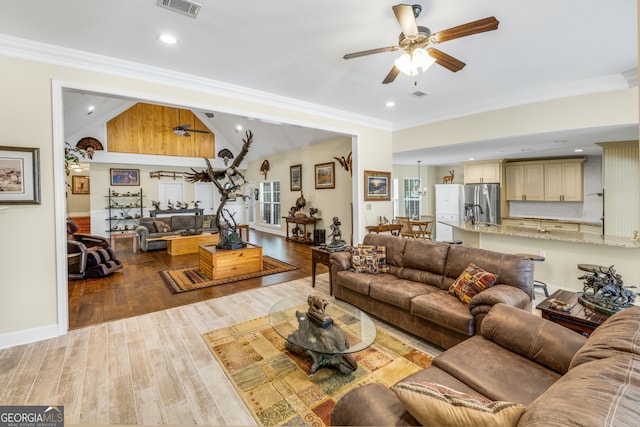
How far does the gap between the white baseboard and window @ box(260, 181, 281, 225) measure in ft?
23.8

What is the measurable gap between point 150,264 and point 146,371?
405 cm

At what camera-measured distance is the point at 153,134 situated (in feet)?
30.6

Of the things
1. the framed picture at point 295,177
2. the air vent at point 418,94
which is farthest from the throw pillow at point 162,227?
the air vent at point 418,94

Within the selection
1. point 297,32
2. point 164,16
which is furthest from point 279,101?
point 164,16

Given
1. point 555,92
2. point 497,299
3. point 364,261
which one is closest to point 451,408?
point 497,299

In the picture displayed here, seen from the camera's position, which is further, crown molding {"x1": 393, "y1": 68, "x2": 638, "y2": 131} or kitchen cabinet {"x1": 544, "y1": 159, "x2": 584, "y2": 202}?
kitchen cabinet {"x1": 544, "y1": 159, "x2": 584, "y2": 202}

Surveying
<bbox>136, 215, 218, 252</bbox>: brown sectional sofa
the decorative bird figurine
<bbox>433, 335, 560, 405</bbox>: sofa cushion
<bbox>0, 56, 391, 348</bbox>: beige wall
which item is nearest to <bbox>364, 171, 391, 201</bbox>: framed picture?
the decorative bird figurine

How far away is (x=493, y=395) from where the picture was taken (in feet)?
4.45

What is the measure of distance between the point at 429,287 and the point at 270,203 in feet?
26.2

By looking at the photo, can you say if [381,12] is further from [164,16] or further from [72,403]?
[72,403]

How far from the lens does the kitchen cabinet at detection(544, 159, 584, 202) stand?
252 inches

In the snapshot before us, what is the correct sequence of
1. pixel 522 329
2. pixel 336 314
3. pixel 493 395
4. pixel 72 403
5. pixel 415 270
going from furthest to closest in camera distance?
1. pixel 415 270
2. pixel 336 314
3. pixel 72 403
4. pixel 522 329
5. pixel 493 395

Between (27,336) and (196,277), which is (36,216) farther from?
(196,277)

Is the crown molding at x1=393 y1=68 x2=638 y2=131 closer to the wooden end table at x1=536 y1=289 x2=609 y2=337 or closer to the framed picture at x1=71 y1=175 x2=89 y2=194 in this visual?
the wooden end table at x1=536 y1=289 x2=609 y2=337
